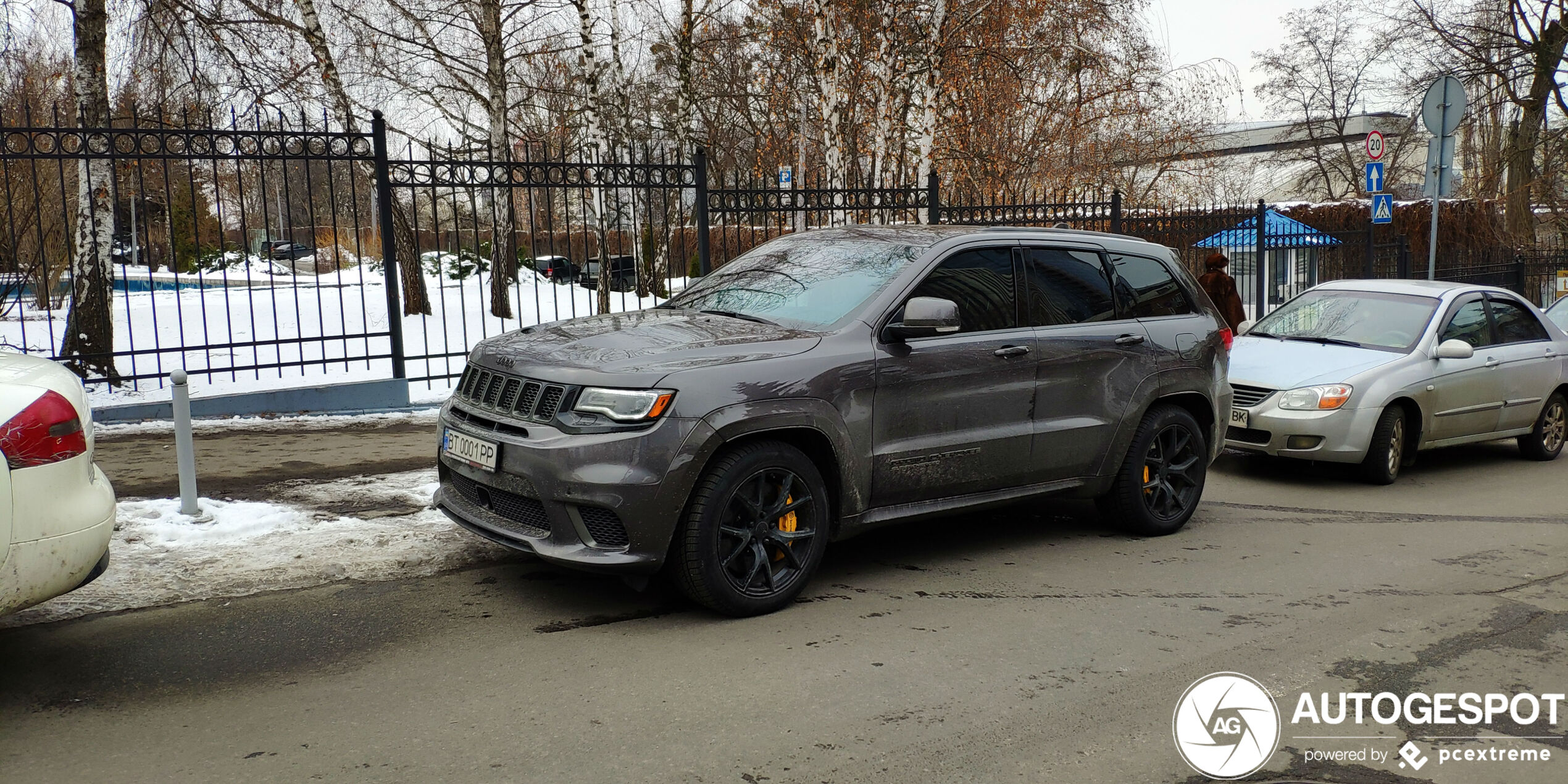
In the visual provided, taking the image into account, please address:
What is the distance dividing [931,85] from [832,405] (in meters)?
10.9

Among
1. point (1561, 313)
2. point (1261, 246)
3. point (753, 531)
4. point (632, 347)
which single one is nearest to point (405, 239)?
point (1261, 246)

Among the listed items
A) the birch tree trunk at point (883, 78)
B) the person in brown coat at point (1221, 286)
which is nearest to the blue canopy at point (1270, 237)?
the person in brown coat at point (1221, 286)

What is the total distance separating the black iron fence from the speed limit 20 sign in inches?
88.5

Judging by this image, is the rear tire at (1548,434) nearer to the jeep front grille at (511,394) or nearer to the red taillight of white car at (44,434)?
the jeep front grille at (511,394)

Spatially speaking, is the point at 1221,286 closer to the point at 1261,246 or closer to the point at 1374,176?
the point at 1374,176

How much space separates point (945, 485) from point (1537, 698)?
255cm

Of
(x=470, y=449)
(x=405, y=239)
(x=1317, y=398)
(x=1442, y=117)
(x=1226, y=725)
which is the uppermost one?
(x=1442, y=117)

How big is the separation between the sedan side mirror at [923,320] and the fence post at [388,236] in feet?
19.8

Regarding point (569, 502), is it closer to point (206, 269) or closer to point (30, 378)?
point (30, 378)

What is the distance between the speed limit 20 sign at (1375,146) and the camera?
47.0 ft

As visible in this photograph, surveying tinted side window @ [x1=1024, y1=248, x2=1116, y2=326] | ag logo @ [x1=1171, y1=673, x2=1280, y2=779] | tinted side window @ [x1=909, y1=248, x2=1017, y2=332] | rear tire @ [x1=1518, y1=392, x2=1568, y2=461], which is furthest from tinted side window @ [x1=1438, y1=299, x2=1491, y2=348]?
ag logo @ [x1=1171, y1=673, x2=1280, y2=779]

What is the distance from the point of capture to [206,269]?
1483 inches

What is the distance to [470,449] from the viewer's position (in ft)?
16.7

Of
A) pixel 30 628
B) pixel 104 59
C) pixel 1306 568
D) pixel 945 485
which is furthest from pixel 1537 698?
pixel 104 59
